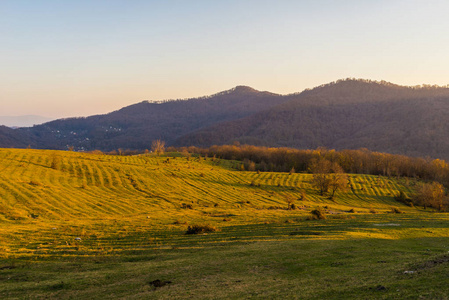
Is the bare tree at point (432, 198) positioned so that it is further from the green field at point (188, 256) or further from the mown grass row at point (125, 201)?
the green field at point (188, 256)

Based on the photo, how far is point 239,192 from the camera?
277ft

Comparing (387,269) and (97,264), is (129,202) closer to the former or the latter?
(97,264)

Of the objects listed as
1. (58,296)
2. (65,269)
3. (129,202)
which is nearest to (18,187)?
(129,202)

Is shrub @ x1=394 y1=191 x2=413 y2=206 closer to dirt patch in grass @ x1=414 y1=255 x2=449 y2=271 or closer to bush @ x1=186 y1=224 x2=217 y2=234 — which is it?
bush @ x1=186 y1=224 x2=217 y2=234

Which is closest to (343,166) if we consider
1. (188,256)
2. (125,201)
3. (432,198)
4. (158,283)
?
(432,198)

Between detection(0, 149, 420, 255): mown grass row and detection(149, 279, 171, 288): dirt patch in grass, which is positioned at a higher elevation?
detection(149, 279, 171, 288): dirt patch in grass

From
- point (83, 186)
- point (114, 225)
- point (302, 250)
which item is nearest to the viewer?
point (302, 250)

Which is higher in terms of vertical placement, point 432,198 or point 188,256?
point 188,256

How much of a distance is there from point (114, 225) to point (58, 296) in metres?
22.5

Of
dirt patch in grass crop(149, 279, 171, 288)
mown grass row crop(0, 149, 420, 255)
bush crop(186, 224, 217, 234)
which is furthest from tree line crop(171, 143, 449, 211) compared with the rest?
dirt patch in grass crop(149, 279, 171, 288)

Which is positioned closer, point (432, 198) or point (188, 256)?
point (188, 256)

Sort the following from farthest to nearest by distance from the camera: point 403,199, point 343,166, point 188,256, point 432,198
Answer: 1. point 343,166
2. point 403,199
3. point 432,198
4. point 188,256

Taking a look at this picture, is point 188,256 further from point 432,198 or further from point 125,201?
point 432,198

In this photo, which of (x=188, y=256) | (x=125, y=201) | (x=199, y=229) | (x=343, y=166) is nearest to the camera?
(x=188, y=256)
